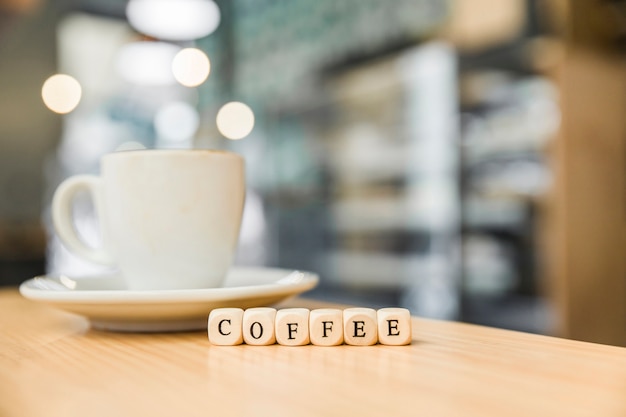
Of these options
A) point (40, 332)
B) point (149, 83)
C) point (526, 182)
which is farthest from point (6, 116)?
point (40, 332)

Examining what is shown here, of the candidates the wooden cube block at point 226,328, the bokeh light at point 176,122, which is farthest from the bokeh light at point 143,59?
the wooden cube block at point 226,328

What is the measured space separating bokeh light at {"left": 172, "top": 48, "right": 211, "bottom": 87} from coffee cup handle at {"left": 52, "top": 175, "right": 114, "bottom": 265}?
3.81m

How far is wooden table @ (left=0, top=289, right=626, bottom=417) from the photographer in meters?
0.31

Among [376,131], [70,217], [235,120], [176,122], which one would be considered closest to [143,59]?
[176,122]

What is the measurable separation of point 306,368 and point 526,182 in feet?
6.72

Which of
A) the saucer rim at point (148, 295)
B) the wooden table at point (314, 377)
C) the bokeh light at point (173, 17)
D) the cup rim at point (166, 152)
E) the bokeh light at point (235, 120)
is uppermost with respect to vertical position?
the bokeh light at point (173, 17)

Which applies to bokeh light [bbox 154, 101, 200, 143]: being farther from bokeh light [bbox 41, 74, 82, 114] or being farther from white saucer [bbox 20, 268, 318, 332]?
white saucer [bbox 20, 268, 318, 332]

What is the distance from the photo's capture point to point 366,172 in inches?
129

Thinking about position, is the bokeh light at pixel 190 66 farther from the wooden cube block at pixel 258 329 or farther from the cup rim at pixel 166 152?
the wooden cube block at pixel 258 329

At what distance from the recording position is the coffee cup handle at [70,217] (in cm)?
66

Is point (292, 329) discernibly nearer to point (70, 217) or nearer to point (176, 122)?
point (70, 217)

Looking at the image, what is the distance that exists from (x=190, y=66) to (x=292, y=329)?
168 inches

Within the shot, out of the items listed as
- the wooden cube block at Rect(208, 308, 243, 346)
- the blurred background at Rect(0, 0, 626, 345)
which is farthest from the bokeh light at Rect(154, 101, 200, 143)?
the wooden cube block at Rect(208, 308, 243, 346)

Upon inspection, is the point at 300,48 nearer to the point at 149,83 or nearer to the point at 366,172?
the point at 366,172
